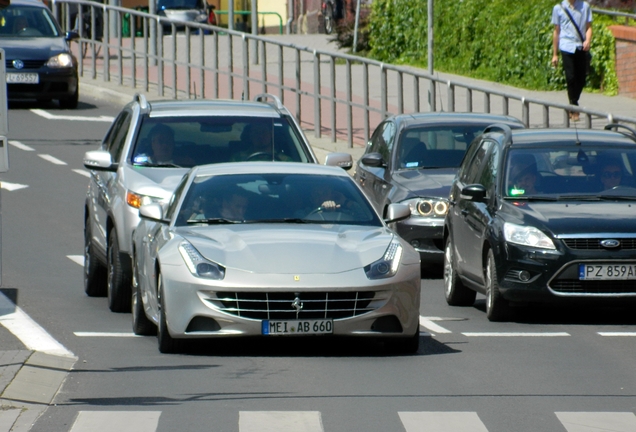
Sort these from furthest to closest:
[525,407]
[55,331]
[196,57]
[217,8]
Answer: [217,8] < [196,57] < [55,331] < [525,407]

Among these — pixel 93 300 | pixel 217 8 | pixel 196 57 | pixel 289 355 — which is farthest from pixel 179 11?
pixel 289 355

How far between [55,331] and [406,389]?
360 cm

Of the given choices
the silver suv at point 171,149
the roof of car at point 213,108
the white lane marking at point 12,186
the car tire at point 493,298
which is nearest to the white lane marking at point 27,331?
the silver suv at point 171,149

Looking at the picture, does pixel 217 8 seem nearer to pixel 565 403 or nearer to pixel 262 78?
pixel 262 78

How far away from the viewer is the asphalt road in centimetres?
879

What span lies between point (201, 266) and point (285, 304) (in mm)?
599

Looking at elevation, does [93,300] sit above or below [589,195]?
below

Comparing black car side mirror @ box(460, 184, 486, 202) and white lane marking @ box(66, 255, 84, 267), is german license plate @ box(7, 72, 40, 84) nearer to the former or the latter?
white lane marking @ box(66, 255, 84, 267)

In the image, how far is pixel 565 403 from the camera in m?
9.34

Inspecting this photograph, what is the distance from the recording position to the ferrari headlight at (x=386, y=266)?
36.0ft

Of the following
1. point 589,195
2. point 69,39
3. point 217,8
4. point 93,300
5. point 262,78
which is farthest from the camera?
point 217,8

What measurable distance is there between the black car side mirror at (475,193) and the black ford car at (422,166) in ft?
8.15

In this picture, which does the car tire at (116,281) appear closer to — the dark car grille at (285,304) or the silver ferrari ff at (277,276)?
the silver ferrari ff at (277,276)

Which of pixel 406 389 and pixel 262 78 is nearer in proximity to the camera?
pixel 406 389
